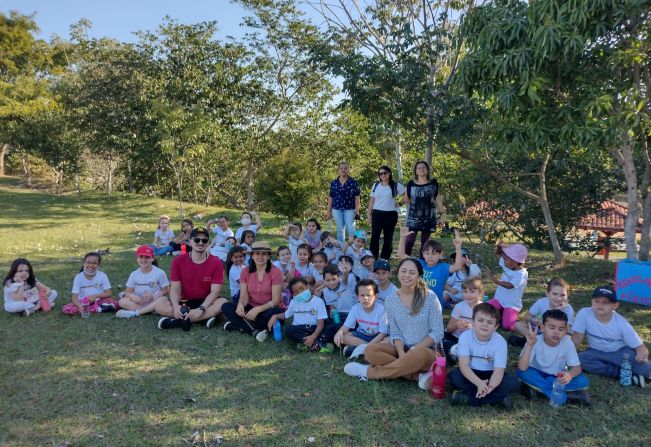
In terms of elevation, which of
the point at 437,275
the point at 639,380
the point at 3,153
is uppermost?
the point at 3,153

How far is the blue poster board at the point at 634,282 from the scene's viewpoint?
251 inches

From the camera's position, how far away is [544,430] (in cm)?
Answer: 357

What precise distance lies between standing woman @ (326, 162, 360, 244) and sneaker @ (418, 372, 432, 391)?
427cm

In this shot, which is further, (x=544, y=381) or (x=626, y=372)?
(x=626, y=372)

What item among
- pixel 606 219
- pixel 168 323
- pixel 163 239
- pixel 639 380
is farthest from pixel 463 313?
pixel 606 219

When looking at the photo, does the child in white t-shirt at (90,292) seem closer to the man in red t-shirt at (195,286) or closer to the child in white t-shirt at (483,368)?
the man in red t-shirt at (195,286)

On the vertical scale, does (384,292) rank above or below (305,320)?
above

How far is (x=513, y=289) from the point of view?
5.62 metres

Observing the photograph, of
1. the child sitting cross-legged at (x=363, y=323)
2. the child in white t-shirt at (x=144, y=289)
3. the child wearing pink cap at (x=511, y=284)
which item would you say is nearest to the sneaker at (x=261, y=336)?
the child sitting cross-legged at (x=363, y=323)

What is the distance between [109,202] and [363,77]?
1581 centimetres

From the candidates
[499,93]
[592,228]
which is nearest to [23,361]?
[499,93]

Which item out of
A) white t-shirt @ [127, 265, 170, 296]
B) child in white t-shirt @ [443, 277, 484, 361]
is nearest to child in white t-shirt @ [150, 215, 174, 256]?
white t-shirt @ [127, 265, 170, 296]

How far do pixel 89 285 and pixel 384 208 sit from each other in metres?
4.46

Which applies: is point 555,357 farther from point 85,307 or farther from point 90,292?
point 90,292
